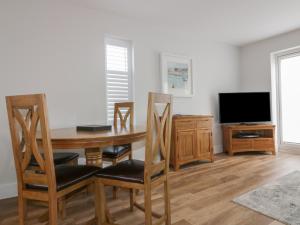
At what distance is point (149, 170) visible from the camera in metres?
1.43

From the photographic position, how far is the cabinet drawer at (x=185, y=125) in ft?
11.0

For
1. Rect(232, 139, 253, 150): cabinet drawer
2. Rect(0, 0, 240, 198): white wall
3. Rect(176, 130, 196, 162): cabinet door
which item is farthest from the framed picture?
Rect(232, 139, 253, 150): cabinet drawer

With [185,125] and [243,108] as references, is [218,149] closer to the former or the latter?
[243,108]

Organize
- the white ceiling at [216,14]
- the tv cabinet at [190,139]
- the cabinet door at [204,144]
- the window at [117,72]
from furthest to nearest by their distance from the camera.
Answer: the cabinet door at [204,144] < the tv cabinet at [190,139] < the window at [117,72] < the white ceiling at [216,14]

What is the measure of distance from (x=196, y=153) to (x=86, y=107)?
6.56 feet

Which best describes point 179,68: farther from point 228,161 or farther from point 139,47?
point 228,161

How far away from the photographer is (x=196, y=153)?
356cm

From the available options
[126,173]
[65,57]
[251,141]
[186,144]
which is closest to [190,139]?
[186,144]

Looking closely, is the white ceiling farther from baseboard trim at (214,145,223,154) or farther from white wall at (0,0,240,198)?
baseboard trim at (214,145,223,154)

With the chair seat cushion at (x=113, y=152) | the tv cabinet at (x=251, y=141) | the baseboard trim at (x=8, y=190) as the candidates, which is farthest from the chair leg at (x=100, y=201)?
the tv cabinet at (x=251, y=141)

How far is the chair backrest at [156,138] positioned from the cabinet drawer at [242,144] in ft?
9.82

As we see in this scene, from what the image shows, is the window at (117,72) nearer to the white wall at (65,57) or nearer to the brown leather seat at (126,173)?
the white wall at (65,57)

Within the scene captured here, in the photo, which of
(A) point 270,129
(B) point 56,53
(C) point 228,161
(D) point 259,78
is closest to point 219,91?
(D) point 259,78

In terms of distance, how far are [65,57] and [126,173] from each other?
79.5 inches
